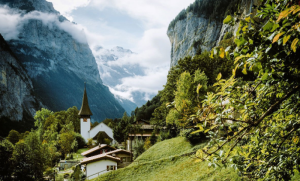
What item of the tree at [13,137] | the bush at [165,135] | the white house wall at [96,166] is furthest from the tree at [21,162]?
the tree at [13,137]

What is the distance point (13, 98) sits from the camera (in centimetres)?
10431

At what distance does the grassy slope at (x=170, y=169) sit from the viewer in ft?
41.8

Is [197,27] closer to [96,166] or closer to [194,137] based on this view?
[194,137]

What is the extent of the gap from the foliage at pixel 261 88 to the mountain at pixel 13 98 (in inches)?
3971

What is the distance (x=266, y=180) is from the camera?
3.01 metres

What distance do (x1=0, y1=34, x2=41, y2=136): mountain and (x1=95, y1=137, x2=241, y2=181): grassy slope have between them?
275 feet

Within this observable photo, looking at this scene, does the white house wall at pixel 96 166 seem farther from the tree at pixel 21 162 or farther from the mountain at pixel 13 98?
the mountain at pixel 13 98

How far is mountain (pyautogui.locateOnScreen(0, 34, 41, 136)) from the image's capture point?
3695 inches

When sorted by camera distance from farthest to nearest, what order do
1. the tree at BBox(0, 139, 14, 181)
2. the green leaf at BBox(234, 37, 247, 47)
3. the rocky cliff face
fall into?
the rocky cliff face → the tree at BBox(0, 139, 14, 181) → the green leaf at BBox(234, 37, 247, 47)

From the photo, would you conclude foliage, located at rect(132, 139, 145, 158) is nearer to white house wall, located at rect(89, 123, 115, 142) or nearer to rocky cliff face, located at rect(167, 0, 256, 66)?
white house wall, located at rect(89, 123, 115, 142)

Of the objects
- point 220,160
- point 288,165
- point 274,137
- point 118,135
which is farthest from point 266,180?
point 118,135

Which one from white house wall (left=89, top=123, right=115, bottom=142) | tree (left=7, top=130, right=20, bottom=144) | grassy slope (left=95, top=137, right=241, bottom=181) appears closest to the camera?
grassy slope (left=95, top=137, right=241, bottom=181)

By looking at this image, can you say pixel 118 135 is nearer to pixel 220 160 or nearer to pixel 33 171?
pixel 33 171

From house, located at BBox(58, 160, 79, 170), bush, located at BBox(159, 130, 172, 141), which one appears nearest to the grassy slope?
bush, located at BBox(159, 130, 172, 141)
